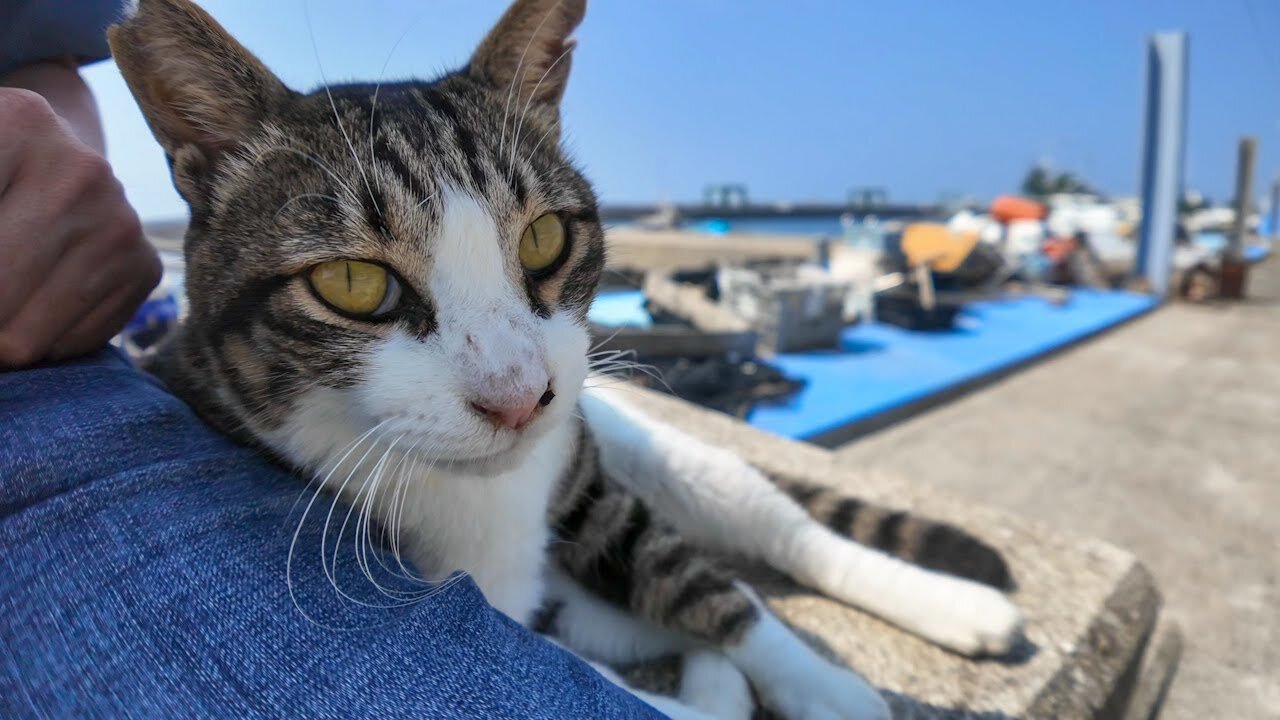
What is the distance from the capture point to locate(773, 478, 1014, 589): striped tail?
4.31ft

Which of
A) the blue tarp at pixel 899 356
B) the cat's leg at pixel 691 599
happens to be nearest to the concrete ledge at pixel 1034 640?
the cat's leg at pixel 691 599

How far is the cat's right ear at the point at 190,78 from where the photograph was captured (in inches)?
28.2

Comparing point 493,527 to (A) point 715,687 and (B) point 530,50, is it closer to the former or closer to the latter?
(A) point 715,687

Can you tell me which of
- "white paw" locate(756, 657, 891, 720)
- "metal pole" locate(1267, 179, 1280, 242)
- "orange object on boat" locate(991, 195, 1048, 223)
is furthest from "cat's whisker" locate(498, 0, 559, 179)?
"metal pole" locate(1267, 179, 1280, 242)

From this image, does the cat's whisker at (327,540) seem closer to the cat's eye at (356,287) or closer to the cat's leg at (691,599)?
the cat's eye at (356,287)

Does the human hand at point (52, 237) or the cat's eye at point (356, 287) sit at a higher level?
the human hand at point (52, 237)

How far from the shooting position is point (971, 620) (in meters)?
1.14

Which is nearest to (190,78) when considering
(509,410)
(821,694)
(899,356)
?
(509,410)

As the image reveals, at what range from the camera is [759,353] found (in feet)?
13.4

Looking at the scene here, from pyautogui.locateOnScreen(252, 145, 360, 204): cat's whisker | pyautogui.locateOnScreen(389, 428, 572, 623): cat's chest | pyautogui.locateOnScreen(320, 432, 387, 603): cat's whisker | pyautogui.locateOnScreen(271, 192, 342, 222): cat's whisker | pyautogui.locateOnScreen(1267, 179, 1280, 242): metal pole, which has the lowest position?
pyautogui.locateOnScreen(1267, 179, 1280, 242): metal pole

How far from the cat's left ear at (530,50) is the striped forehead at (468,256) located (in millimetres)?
280

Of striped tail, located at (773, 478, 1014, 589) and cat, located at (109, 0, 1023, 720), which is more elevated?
cat, located at (109, 0, 1023, 720)

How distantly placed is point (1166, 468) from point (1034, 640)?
2.32 meters

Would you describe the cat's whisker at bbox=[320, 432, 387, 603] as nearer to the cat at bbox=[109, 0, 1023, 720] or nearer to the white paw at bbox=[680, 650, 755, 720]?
the cat at bbox=[109, 0, 1023, 720]
